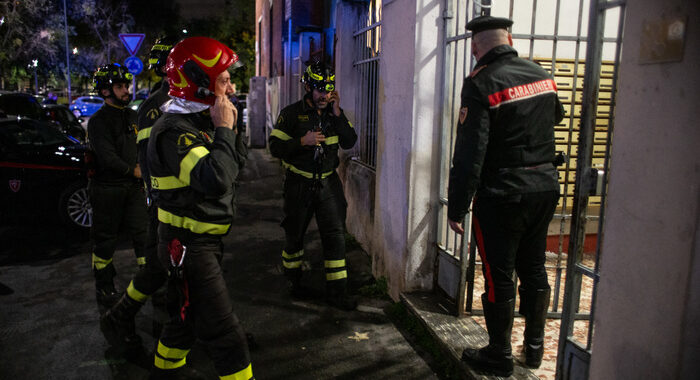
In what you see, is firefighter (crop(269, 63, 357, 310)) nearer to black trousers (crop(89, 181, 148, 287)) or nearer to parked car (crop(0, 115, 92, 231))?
black trousers (crop(89, 181, 148, 287))

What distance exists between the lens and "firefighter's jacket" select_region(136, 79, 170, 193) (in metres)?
3.59

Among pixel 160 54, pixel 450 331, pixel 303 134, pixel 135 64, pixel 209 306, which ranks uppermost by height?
pixel 135 64

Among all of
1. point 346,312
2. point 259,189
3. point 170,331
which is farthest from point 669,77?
point 259,189

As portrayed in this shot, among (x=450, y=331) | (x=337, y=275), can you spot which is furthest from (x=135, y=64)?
(x=450, y=331)

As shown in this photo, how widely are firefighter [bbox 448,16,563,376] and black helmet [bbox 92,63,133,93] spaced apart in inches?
125

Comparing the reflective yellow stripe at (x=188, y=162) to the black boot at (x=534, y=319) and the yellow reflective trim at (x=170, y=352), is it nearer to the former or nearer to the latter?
the yellow reflective trim at (x=170, y=352)

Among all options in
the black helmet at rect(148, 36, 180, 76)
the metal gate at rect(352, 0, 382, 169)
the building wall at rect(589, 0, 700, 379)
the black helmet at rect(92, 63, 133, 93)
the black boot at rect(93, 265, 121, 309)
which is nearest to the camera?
the building wall at rect(589, 0, 700, 379)

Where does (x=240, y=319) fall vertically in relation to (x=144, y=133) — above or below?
below

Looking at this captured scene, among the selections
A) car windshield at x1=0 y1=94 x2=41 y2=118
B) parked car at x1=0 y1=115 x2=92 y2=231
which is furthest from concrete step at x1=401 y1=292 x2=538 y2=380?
car windshield at x1=0 y1=94 x2=41 y2=118

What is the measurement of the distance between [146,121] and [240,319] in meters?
1.90

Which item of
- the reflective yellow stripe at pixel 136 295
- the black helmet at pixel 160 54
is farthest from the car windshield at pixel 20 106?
the reflective yellow stripe at pixel 136 295

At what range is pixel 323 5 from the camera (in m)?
10.9

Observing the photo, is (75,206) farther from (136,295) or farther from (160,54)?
(136,295)

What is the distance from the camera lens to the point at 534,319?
11.4ft
